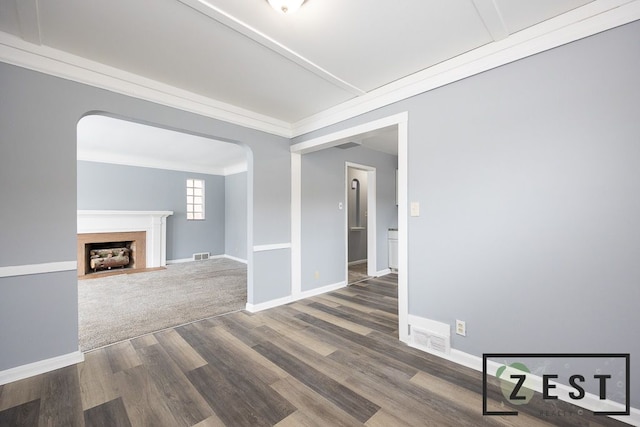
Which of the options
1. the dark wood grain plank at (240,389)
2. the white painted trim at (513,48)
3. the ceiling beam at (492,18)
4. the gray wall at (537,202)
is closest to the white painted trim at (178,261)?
the dark wood grain plank at (240,389)

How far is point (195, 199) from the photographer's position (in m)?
7.28

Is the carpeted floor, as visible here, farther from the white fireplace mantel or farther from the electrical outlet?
the electrical outlet

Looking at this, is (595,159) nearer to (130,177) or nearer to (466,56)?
(466,56)

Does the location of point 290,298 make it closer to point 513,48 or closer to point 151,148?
point 513,48

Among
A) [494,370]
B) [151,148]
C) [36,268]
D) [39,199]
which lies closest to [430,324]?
[494,370]

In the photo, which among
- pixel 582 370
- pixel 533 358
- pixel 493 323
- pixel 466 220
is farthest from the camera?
pixel 466 220

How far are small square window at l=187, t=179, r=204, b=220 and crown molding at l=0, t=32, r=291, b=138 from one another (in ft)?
15.5

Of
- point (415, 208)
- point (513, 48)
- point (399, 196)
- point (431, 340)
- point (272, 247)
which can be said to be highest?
point (513, 48)

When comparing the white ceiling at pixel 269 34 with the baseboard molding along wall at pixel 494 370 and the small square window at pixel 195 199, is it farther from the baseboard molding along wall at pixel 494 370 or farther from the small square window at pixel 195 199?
the small square window at pixel 195 199

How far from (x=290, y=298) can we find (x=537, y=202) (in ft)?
9.93

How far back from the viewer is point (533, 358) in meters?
1.80

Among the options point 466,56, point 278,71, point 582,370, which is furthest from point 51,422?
point 466,56

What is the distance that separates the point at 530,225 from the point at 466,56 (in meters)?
1.43

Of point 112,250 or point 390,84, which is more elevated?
point 390,84
